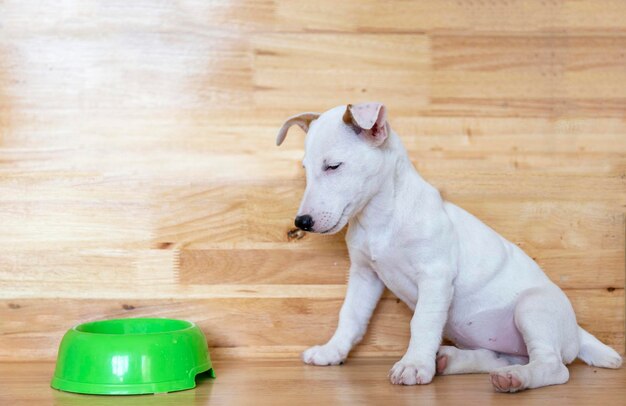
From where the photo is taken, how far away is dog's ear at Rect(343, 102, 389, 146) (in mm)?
1989

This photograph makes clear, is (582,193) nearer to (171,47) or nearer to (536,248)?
(536,248)

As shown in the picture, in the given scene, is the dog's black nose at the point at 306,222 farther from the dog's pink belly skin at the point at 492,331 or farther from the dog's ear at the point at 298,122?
the dog's pink belly skin at the point at 492,331

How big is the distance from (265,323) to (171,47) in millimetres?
865

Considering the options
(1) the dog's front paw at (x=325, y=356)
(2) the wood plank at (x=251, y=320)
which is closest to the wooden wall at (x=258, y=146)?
(2) the wood plank at (x=251, y=320)

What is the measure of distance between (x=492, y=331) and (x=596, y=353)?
0.32 m

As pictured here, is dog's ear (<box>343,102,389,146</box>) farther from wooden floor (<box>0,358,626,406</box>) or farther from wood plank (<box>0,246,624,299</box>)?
wooden floor (<box>0,358,626,406</box>)

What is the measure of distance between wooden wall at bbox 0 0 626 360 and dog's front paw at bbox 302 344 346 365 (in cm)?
15

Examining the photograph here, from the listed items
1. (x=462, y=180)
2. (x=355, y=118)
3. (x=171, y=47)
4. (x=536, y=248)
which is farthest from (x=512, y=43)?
(x=171, y=47)

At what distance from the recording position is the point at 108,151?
244 cm

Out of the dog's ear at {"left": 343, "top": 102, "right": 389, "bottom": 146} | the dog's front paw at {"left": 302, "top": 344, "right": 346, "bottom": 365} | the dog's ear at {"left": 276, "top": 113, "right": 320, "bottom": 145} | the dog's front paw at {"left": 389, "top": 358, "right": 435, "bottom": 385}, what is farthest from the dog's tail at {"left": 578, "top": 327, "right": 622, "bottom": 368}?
the dog's ear at {"left": 276, "top": 113, "right": 320, "bottom": 145}

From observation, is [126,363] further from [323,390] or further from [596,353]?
[596,353]

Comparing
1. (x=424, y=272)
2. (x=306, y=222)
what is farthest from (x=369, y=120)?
(x=424, y=272)

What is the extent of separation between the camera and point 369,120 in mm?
1987

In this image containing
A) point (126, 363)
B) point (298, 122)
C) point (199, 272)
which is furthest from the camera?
point (199, 272)
